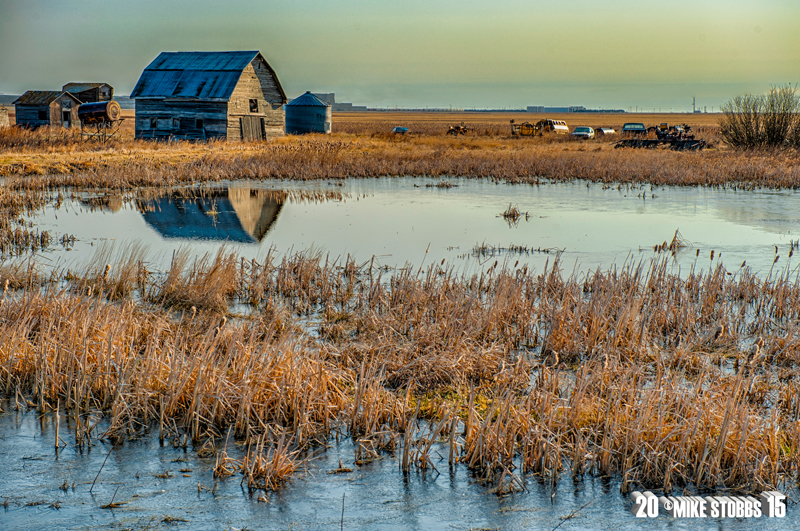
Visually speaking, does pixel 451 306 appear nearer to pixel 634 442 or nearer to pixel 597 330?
pixel 597 330

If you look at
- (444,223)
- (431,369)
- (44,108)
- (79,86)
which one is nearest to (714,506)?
(431,369)

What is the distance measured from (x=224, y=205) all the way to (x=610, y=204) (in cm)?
1073

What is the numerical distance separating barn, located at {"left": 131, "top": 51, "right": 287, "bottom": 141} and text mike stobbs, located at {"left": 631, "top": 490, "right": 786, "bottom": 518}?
35340 millimetres

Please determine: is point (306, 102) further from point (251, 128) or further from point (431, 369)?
point (431, 369)

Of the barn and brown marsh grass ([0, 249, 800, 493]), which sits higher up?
the barn

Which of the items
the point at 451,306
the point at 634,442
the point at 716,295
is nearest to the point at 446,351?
the point at 451,306

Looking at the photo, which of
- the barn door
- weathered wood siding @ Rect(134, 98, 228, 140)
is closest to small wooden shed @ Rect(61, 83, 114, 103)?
weathered wood siding @ Rect(134, 98, 228, 140)

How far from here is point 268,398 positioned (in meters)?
5.46

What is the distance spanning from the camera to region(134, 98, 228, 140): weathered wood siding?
36.9m

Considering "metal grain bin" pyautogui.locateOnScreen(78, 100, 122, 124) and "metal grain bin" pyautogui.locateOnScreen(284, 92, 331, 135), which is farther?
"metal grain bin" pyautogui.locateOnScreen(284, 92, 331, 135)

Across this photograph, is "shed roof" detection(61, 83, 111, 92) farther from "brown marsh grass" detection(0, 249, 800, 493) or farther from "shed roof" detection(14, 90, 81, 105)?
"brown marsh grass" detection(0, 249, 800, 493)

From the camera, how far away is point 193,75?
125 ft

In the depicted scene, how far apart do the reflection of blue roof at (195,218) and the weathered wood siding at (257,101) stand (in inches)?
743

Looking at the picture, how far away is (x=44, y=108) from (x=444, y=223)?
43448mm
